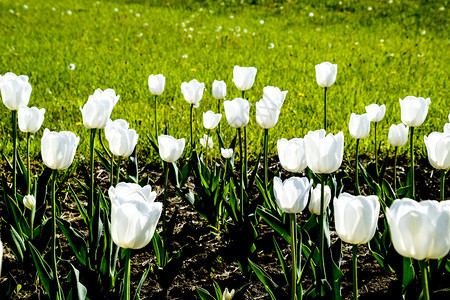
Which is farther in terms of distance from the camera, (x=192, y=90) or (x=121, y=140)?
(x=192, y=90)

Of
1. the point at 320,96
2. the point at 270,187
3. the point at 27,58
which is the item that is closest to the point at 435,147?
the point at 270,187

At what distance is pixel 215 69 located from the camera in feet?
17.5

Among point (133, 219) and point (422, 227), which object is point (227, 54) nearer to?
point (133, 219)

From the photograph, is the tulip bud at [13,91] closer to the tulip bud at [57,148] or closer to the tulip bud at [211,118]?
the tulip bud at [57,148]

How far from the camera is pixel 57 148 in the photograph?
1501 mm

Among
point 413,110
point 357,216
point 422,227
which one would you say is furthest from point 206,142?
point 422,227

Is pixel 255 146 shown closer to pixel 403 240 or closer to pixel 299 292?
pixel 299 292

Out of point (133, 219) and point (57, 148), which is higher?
point (57, 148)

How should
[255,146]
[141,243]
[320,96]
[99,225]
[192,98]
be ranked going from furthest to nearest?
[320,96], [255,146], [192,98], [99,225], [141,243]

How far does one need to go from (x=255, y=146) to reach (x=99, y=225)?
5.74 feet

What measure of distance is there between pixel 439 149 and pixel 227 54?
14.9 ft

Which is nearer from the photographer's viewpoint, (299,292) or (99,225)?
(299,292)

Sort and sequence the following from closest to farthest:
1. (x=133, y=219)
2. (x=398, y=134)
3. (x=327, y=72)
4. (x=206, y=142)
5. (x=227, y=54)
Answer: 1. (x=133, y=219)
2. (x=398, y=134)
3. (x=327, y=72)
4. (x=206, y=142)
5. (x=227, y=54)

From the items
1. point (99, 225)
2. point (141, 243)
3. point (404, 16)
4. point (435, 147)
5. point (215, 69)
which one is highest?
point (404, 16)
